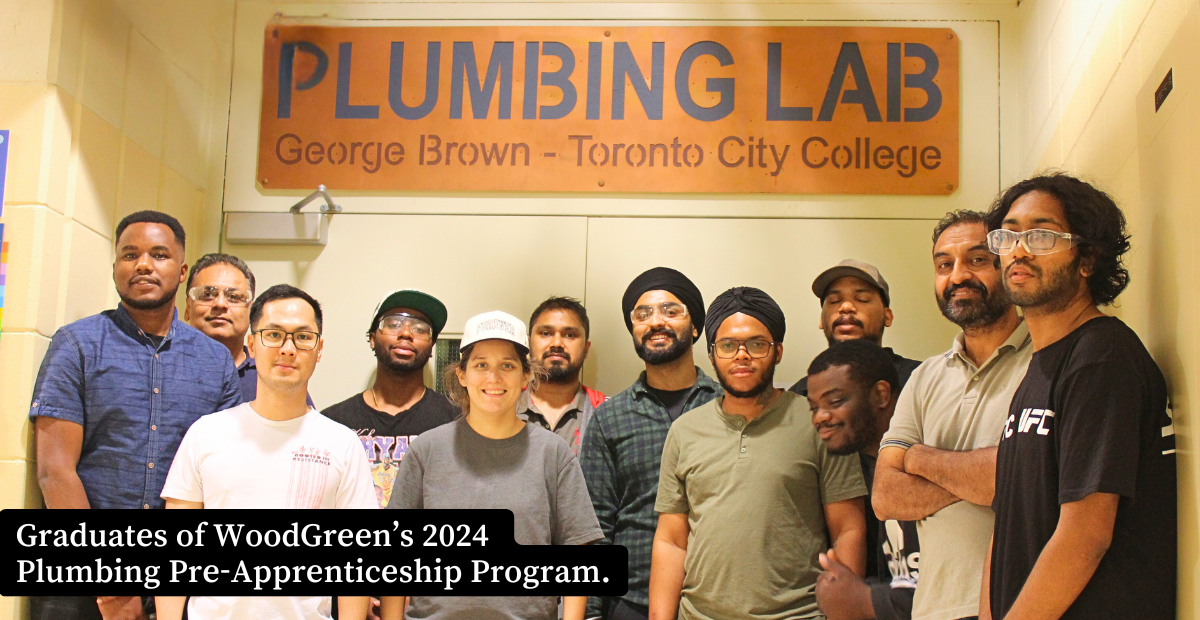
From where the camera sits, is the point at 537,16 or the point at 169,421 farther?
the point at 537,16

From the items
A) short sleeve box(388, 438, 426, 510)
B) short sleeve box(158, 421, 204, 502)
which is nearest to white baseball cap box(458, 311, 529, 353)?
short sleeve box(388, 438, 426, 510)

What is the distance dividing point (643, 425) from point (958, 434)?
1.12 m

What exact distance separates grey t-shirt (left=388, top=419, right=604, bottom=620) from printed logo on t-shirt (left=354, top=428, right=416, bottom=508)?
20.7 inches

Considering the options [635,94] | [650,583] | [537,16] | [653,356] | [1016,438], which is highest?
[537,16]

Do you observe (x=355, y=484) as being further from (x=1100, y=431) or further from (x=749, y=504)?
(x=1100, y=431)

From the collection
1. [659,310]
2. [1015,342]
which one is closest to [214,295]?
[659,310]

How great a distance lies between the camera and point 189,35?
4.34 meters

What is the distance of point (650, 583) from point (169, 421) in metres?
1.57

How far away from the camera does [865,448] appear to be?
9.80ft

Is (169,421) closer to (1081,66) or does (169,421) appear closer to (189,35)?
(189,35)

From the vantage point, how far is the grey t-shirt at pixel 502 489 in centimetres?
279

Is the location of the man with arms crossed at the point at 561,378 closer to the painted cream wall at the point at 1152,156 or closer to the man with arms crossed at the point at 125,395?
the man with arms crossed at the point at 125,395

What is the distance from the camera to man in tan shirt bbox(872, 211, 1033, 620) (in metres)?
2.45

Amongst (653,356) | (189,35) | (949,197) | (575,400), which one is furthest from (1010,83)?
(189,35)
